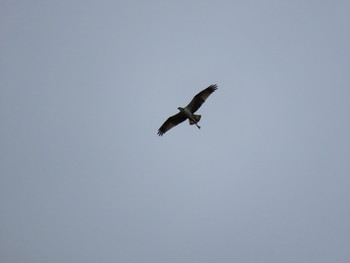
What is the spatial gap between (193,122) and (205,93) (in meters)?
1.99

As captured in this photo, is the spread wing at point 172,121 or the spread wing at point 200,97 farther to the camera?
the spread wing at point 172,121

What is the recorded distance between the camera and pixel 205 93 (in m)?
22.6

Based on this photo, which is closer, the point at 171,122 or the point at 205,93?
the point at 205,93

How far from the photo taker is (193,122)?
901 inches

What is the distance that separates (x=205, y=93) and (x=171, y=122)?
10.8 feet

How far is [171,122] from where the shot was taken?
24.3 meters

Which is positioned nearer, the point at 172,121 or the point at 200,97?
the point at 200,97

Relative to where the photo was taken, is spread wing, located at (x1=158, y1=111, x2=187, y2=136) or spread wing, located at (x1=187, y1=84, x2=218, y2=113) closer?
spread wing, located at (x1=187, y1=84, x2=218, y2=113)
